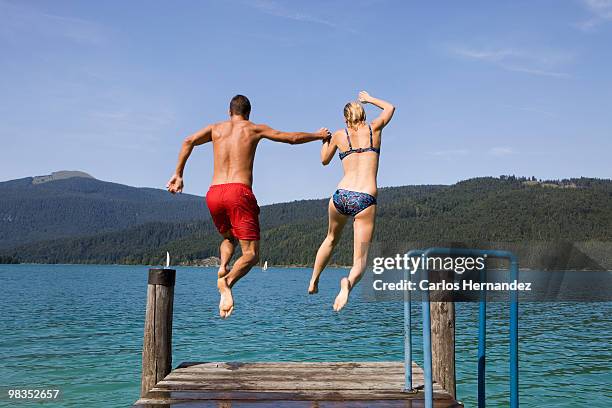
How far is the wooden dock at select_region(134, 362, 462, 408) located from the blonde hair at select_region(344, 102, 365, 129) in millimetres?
3418

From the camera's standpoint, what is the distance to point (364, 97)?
8211mm

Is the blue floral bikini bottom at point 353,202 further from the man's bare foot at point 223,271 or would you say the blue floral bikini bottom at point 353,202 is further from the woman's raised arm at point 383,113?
the man's bare foot at point 223,271

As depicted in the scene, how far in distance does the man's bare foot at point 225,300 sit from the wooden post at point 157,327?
1.28m

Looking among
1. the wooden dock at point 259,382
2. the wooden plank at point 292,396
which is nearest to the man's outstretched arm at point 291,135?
the wooden dock at point 259,382

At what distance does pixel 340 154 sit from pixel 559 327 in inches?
1622

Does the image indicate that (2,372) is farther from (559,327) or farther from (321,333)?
(559,327)

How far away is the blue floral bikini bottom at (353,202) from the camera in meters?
7.57

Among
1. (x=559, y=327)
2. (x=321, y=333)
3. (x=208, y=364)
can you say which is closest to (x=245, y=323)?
(x=321, y=333)

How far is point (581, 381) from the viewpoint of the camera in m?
23.9

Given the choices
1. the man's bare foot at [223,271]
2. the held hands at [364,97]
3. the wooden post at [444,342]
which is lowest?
the wooden post at [444,342]

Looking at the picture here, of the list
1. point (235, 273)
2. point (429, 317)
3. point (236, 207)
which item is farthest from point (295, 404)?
point (236, 207)

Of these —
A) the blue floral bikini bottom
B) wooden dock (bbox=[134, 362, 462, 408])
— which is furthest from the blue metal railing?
the blue floral bikini bottom

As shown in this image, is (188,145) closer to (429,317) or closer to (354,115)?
(354,115)

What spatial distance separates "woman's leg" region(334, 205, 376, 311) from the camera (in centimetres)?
757
